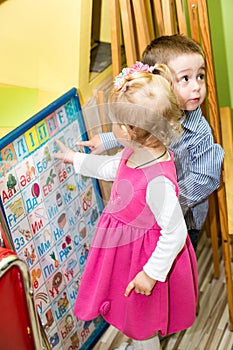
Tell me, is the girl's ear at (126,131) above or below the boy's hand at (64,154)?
above

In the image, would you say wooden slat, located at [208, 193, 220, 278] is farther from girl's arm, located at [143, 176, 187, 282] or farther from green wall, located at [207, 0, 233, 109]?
girl's arm, located at [143, 176, 187, 282]

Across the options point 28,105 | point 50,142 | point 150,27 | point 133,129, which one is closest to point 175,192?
point 133,129

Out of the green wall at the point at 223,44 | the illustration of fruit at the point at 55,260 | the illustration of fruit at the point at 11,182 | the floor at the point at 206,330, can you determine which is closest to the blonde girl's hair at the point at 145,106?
the illustration of fruit at the point at 11,182

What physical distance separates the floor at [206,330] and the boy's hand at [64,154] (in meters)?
0.68

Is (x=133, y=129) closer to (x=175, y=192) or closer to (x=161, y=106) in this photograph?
(x=161, y=106)

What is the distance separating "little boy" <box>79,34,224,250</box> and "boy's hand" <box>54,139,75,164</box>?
54mm

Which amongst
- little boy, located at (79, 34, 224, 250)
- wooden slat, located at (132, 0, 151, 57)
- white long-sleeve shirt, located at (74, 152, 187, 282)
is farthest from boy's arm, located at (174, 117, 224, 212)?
wooden slat, located at (132, 0, 151, 57)

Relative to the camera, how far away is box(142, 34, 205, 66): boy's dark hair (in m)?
1.77

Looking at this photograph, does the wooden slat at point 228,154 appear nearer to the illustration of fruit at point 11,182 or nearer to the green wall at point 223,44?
the green wall at point 223,44

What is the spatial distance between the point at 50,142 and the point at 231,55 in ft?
2.58

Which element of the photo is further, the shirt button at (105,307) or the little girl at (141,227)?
the shirt button at (105,307)

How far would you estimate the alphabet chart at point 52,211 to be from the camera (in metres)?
1.73

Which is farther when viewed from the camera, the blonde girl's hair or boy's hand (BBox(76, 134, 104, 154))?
boy's hand (BBox(76, 134, 104, 154))

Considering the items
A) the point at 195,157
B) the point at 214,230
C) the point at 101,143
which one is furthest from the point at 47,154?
the point at 214,230
